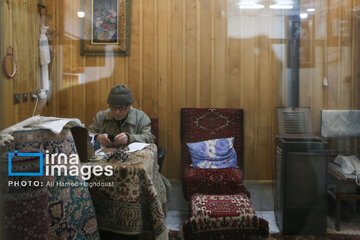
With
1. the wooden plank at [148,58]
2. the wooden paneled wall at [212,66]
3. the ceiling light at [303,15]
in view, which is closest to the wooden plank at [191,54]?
the wooden paneled wall at [212,66]

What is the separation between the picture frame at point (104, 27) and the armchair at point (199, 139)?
0.67m

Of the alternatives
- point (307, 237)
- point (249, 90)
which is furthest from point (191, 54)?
point (307, 237)

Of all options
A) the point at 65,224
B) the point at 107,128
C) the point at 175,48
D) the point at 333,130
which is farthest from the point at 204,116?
the point at 65,224

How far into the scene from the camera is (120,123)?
2.60m

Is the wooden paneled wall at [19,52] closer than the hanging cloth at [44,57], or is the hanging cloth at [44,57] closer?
the wooden paneled wall at [19,52]

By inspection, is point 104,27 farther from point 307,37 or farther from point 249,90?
point 307,37

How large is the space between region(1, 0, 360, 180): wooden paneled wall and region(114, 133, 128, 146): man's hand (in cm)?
22

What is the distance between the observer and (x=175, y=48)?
2467mm

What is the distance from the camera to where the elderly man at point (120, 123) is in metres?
2.38

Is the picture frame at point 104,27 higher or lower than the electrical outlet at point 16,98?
higher

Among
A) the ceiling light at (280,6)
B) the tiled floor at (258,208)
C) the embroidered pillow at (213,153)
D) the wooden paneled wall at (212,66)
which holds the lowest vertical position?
the tiled floor at (258,208)

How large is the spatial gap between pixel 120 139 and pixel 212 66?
0.82m

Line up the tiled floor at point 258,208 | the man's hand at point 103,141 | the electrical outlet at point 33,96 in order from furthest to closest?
the tiled floor at point 258,208, the man's hand at point 103,141, the electrical outlet at point 33,96

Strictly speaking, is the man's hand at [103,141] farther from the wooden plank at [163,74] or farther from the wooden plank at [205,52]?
the wooden plank at [205,52]
